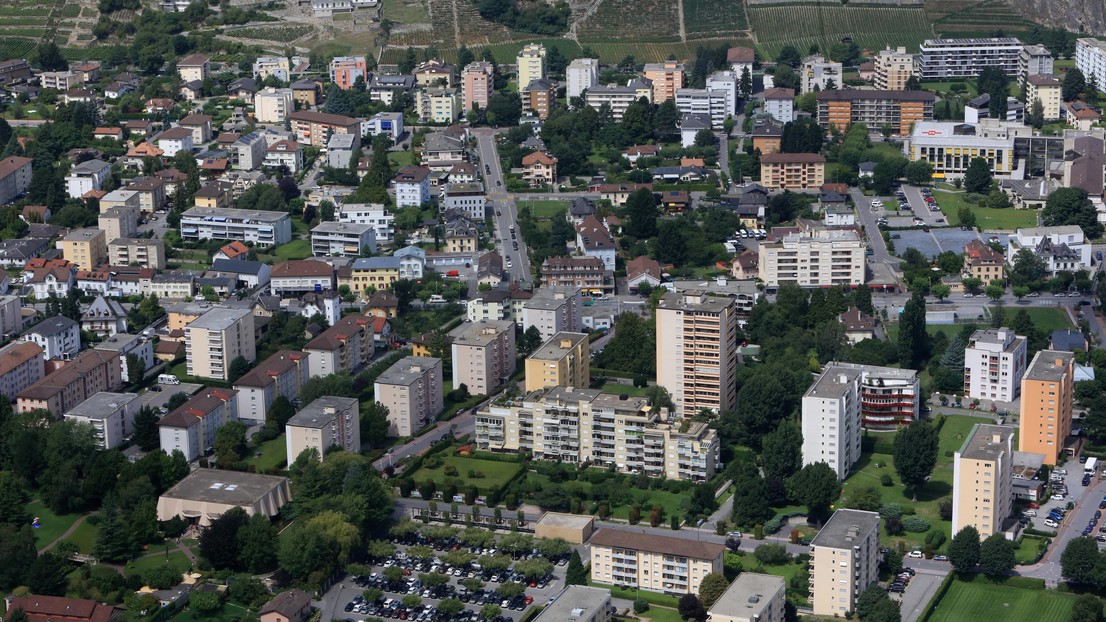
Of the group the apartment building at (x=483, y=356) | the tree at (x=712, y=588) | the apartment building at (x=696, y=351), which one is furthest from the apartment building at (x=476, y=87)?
the tree at (x=712, y=588)

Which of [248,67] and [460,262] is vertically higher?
[248,67]

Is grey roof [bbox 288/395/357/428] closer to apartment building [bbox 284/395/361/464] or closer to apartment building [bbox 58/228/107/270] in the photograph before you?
apartment building [bbox 284/395/361/464]

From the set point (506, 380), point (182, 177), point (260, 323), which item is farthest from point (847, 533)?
point (182, 177)

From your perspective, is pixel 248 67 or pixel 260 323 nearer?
pixel 260 323

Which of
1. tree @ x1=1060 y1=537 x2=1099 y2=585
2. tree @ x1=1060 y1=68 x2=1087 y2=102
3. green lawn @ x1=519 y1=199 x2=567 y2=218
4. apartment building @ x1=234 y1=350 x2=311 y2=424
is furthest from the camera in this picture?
tree @ x1=1060 y1=68 x2=1087 y2=102

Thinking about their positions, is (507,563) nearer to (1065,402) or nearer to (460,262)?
(1065,402)

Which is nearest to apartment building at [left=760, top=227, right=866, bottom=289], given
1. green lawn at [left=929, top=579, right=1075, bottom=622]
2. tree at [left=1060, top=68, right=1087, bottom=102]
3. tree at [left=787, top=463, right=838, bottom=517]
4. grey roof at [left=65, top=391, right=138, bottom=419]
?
tree at [left=787, top=463, right=838, bottom=517]

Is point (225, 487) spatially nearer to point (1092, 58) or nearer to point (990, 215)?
point (990, 215)
